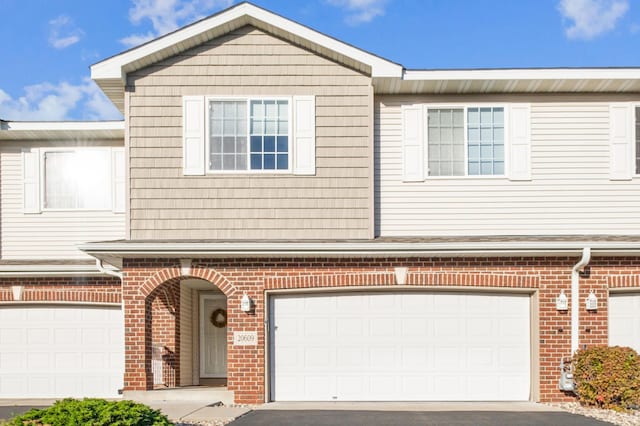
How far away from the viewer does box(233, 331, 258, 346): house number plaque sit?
44.2 feet

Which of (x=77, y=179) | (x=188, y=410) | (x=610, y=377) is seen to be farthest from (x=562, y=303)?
(x=77, y=179)

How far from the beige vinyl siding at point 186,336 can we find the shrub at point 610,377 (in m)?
7.40

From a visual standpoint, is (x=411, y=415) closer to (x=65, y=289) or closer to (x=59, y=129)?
(x=65, y=289)

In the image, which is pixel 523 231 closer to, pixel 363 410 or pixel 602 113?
pixel 602 113

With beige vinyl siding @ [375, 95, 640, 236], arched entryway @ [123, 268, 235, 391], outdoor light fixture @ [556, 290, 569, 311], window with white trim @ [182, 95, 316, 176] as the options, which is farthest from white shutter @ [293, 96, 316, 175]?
outdoor light fixture @ [556, 290, 569, 311]

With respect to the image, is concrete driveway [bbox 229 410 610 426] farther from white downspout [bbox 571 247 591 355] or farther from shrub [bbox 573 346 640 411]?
white downspout [bbox 571 247 591 355]

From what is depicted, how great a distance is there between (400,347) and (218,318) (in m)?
4.80

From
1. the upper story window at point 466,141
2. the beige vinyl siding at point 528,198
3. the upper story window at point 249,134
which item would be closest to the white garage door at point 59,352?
the upper story window at point 249,134

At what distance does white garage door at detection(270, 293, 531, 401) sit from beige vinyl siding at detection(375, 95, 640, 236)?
51.5 inches

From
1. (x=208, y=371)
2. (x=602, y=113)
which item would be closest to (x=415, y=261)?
(x=602, y=113)

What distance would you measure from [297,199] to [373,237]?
1456 mm

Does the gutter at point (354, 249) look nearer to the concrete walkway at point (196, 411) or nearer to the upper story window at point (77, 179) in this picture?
the concrete walkway at point (196, 411)

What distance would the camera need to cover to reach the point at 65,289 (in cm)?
1554

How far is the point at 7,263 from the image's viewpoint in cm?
1542
